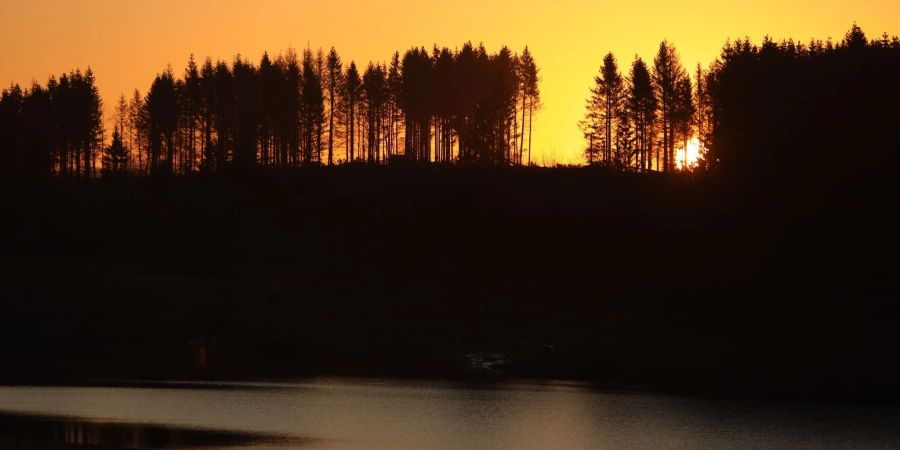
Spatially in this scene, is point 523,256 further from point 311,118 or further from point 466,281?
point 311,118

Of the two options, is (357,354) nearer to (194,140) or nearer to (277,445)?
(277,445)

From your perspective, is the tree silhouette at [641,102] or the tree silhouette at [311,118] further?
the tree silhouette at [311,118]

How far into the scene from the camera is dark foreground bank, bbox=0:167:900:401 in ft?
161

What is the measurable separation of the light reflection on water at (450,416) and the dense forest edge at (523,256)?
14.7ft

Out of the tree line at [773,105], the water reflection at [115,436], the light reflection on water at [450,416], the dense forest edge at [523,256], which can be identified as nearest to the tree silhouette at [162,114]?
the dense forest edge at [523,256]

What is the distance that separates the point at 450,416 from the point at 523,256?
40161 mm

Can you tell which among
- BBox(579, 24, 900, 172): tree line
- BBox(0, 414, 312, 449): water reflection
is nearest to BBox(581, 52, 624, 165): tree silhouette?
BBox(579, 24, 900, 172): tree line

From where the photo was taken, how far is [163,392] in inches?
1503

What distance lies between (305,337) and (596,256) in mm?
25729

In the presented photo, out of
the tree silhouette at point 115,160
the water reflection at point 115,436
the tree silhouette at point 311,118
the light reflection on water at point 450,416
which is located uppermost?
the tree silhouette at point 311,118

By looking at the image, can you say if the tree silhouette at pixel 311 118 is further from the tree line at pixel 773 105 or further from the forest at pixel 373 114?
the tree line at pixel 773 105

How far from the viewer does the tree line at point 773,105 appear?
7375cm

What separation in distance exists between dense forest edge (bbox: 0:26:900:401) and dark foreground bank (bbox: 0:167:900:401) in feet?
0.78

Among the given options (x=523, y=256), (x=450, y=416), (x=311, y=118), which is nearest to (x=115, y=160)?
(x=311, y=118)
